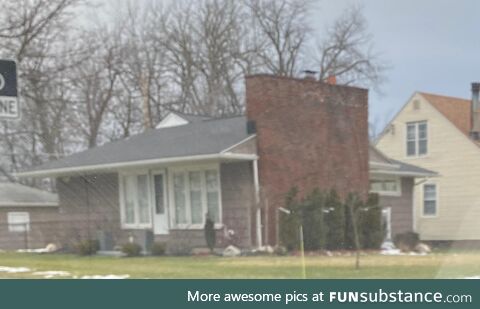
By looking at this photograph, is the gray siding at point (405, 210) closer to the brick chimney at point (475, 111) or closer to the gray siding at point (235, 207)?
the brick chimney at point (475, 111)

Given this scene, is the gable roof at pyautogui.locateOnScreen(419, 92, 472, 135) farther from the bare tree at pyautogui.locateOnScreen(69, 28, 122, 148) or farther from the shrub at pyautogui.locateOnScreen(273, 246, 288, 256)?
the shrub at pyautogui.locateOnScreen(273, 246, 288, 256)

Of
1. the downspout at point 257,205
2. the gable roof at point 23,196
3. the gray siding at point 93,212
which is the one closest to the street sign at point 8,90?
the gable roof at point 23,196

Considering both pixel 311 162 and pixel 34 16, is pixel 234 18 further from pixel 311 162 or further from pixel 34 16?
pixel 311 162

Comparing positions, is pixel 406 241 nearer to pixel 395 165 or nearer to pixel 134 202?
pixel 395 165

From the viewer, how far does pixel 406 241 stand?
3883 mm

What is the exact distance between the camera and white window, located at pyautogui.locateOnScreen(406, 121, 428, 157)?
3.00 metres

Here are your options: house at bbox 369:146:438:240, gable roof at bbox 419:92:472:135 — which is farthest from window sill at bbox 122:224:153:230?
gable roof at bbox 419:92:472:135

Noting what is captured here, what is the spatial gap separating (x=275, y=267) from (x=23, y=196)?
1.37 m

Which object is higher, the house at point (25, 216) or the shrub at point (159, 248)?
the house at point (25, 216)

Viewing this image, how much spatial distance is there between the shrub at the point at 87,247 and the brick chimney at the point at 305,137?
135 centimetres

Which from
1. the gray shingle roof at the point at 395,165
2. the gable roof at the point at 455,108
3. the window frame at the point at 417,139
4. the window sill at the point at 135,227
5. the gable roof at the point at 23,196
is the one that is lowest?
the window sill at the point at 135,227

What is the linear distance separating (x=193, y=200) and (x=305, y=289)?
11.2 ft

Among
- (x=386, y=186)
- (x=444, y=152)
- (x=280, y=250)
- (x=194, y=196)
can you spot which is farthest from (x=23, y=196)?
(x=386, y=186)

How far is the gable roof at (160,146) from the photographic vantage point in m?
2.97
